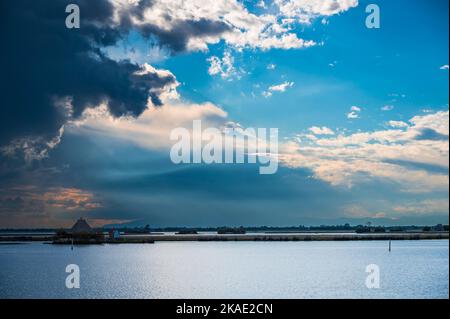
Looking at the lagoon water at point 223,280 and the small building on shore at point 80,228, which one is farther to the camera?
the small building on shore at point 80,228

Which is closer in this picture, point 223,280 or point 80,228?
point 223,280

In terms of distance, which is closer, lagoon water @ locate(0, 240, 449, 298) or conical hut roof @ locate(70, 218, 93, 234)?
lagoon water @ locate(0, 240, 449, 298)

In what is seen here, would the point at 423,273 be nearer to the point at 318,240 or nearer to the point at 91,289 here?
the point at 91,289

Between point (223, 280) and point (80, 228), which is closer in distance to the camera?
point (223, 280)

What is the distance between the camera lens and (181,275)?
65.0 metres

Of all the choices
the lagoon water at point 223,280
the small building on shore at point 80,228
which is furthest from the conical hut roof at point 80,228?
the lagoon water at point 223,280

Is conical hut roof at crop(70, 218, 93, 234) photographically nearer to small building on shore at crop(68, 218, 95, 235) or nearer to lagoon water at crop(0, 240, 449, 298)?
small building on shore at crop(68, 218, 95, 235)

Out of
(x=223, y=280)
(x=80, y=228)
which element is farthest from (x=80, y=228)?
(x=223, y=280)

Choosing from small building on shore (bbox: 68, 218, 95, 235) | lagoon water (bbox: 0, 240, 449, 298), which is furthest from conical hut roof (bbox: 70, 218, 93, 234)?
lagoon water (bbox: 0, 240, 449, 298)

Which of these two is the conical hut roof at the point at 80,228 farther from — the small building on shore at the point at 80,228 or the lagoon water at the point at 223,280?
the lagoon water at the point at 223,280

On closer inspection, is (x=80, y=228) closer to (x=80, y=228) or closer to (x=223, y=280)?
(x=80, y=228)

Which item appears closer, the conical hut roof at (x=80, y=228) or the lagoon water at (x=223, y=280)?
the lagoon water at (x=223, y=280)
